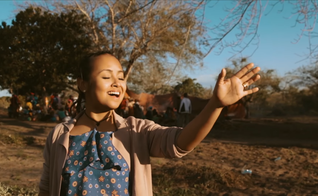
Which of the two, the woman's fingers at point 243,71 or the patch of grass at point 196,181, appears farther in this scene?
the patch of grass at point 196,181

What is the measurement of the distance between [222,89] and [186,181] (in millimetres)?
3830

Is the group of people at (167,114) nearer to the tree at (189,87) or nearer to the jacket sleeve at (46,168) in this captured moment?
the jacket sleeve at (46,168)

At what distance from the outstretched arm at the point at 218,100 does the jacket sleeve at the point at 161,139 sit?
0.03 m

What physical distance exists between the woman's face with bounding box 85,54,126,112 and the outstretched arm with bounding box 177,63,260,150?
450mm

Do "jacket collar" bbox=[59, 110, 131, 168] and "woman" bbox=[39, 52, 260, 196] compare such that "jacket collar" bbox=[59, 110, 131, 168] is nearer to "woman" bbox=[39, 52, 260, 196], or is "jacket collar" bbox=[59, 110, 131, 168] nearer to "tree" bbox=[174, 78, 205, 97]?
"woman" bbox=[39, 52, 260, 196]

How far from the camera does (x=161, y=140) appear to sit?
145cm

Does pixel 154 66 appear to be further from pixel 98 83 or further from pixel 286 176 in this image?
pixel 98 83

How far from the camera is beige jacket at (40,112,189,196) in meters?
1.46

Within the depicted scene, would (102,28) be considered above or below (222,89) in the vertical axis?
above

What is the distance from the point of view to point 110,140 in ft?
5.00

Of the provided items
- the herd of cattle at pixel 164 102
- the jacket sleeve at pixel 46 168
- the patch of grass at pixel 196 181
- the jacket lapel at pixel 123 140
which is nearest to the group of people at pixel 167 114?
the herd of cattle at pixel 164 102

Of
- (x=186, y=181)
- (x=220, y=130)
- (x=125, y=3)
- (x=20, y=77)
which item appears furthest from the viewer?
(x=20, y=77)

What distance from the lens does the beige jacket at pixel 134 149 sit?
1458 millimetres

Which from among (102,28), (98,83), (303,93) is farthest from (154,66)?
(303,93)
